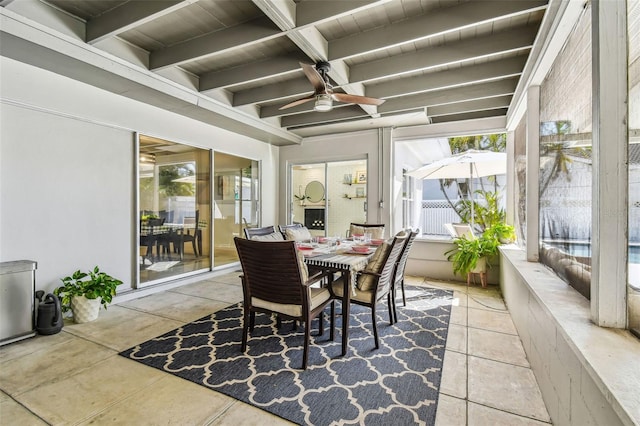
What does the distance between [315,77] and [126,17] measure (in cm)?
162

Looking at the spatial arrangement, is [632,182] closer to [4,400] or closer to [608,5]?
[608,5]

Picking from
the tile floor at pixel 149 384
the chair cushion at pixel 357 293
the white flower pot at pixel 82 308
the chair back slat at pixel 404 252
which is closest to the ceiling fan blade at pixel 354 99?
the chair back slat at pixel 404 252

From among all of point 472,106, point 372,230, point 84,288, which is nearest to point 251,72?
point 372,230

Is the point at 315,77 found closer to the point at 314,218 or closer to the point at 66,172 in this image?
the point at 66,172

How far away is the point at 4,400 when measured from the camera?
1.73 meters

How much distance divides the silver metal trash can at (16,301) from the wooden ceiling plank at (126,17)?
212cm

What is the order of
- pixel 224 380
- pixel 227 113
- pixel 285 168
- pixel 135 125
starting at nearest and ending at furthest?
pixel 224 380 → pixel 135 125 → pixel 227 113 → pixel 285 168

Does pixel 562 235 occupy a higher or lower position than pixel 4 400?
higher

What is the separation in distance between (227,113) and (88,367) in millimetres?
3402

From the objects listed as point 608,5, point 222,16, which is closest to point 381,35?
point 222,16

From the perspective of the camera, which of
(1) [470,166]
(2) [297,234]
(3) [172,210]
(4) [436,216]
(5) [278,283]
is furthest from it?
(4) [436,216]

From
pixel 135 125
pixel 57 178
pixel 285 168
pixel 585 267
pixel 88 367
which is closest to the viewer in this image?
Answer: pixel 585 267

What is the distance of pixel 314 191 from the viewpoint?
6.18 metres

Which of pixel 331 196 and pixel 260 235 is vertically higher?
pixel 331 196
